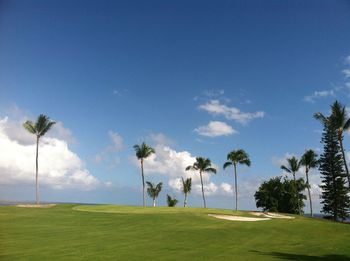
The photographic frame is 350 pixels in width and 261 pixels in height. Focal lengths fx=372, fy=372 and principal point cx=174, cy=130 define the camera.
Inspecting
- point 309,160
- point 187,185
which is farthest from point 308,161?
point 187,185

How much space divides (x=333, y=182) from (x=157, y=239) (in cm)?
6460

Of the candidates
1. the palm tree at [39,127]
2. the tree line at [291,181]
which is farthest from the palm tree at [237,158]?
the palm tree at [39,127]

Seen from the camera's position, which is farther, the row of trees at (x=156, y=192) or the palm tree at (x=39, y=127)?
the row of trees at (x=156, y=192)

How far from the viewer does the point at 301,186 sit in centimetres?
9031

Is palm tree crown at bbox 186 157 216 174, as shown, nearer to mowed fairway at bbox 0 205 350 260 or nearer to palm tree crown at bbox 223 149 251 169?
palm tree crown at bbox 223 149 251 169

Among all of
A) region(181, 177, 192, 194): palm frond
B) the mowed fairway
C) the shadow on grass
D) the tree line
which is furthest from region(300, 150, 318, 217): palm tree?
the shadow on grass

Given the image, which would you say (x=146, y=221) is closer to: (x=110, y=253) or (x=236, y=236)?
(x=236, y=236)

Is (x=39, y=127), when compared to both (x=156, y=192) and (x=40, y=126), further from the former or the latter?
(x=156, y=192)

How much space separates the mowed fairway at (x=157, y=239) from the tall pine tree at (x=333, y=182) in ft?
162

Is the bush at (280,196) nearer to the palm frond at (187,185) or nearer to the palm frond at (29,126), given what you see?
the palm frond at (187,185)

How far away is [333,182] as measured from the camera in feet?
260

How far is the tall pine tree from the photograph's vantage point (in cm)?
7838

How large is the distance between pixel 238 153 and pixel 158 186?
2456 centimetres

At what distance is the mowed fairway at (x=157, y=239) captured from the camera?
63.6ft
